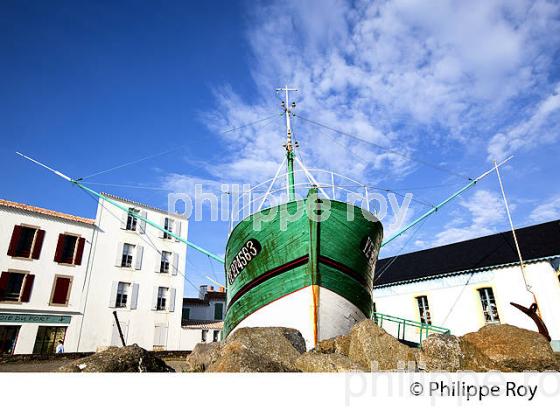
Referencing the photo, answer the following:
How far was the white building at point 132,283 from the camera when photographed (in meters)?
22.6

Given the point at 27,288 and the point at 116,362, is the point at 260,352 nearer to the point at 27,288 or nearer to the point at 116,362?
the point at 116,362

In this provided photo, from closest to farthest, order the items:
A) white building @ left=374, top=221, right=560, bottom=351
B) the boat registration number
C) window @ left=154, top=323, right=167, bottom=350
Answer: the boat registration number
white building @ left=374, top=221, right=560, bottom=351
window @ left=154, top=323, right=167, bottom=350

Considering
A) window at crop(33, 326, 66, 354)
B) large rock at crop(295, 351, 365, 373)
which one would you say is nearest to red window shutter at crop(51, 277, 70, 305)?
window at crop(33, 326, 66, 354)

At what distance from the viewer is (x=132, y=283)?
2459 cm

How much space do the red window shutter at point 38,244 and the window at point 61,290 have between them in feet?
5.97

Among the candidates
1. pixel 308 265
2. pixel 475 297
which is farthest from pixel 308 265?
pixel 475 297

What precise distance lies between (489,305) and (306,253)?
15026 millimetres

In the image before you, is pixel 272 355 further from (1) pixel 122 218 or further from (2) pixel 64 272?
(1) pixel 122 218

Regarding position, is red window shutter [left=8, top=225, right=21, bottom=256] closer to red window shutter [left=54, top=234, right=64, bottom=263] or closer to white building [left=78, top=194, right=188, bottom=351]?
red window shutter [left=54, top=234, right=64, bottom=263]

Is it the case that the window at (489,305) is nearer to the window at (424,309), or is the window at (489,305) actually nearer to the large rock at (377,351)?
the window at (424,309)

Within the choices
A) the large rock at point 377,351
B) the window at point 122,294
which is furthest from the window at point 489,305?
the window at point 122,294

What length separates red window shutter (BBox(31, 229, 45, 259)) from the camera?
20.9 m

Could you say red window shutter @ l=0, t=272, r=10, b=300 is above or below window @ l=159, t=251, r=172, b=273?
below

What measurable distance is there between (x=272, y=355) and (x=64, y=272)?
69.9 feet
